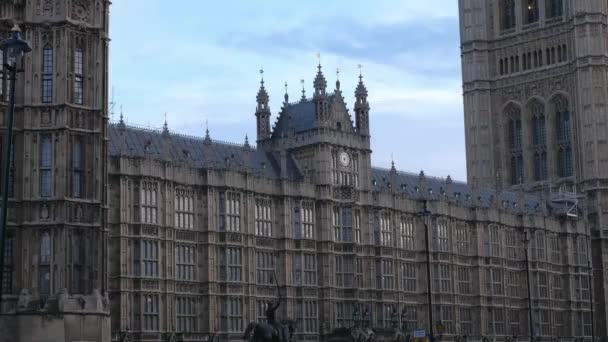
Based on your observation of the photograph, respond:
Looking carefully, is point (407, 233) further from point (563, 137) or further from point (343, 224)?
point (563, 137)

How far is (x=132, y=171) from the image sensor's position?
242 feet

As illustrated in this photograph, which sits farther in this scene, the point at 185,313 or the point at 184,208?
the point at 184,208

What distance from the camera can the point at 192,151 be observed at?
82250 millimetres

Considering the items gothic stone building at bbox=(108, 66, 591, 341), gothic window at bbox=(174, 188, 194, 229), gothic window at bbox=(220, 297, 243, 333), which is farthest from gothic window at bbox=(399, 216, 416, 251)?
gothic window at bbox=(174, 188, 194, 229)

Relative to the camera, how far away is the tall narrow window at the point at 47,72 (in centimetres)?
5519

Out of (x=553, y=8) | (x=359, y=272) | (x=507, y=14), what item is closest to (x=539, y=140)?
(x=553, y=8)

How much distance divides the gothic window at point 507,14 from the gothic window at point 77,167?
89.3 meters

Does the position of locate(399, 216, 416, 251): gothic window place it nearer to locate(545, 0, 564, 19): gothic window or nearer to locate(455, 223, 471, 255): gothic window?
locate(455, 223, 471, 255): gothic window

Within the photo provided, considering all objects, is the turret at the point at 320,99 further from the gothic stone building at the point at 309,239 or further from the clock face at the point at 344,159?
the clock face at the point at 344,159

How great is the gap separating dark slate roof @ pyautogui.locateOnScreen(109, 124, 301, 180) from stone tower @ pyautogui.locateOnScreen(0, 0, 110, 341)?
18042mm

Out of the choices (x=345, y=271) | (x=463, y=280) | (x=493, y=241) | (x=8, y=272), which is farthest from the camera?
(x=493, y=241)

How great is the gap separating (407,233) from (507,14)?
49371mm

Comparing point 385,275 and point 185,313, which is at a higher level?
point 385,275

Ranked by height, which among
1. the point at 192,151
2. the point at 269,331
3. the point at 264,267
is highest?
the point at 192,151
